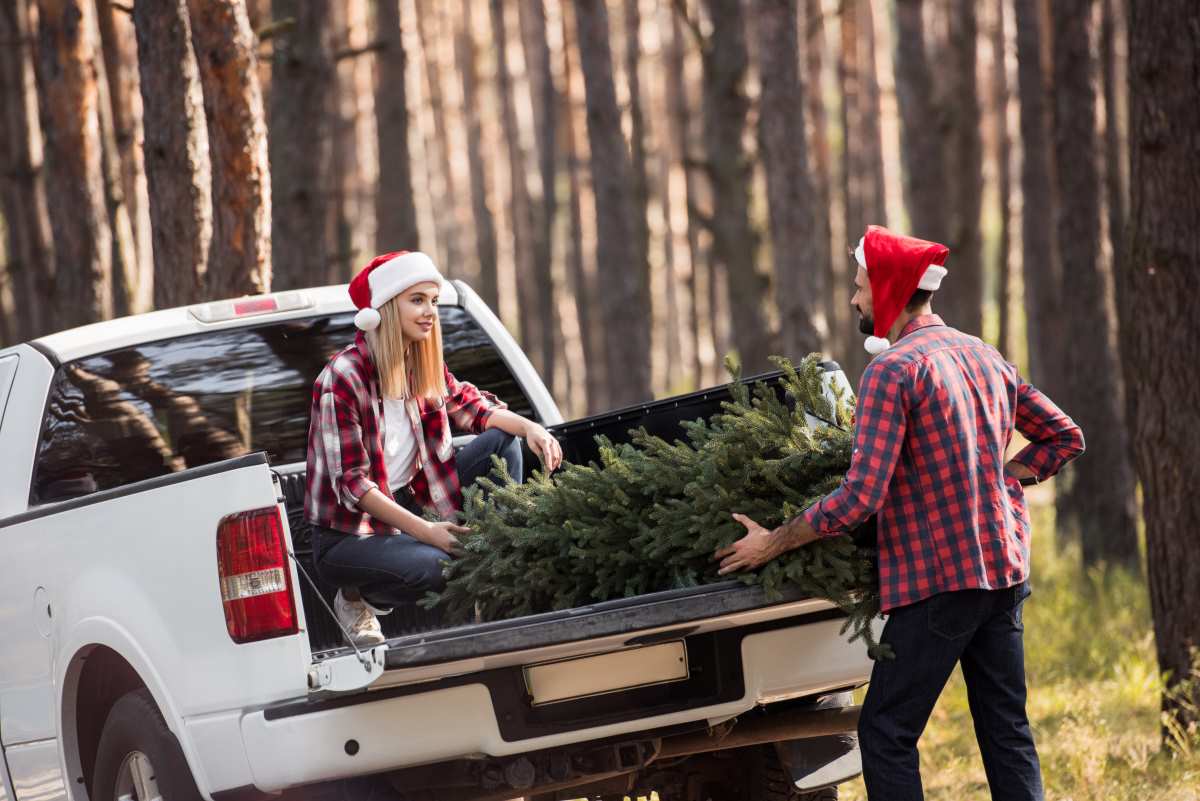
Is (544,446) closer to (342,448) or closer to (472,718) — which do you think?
(342,448)

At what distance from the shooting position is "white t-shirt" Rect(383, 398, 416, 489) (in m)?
5.44

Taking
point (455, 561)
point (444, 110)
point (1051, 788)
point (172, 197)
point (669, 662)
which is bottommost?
point (1051, 788)

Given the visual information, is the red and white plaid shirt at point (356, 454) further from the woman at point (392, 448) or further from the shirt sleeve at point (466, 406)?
the shirt sleeve at point (466, 406)

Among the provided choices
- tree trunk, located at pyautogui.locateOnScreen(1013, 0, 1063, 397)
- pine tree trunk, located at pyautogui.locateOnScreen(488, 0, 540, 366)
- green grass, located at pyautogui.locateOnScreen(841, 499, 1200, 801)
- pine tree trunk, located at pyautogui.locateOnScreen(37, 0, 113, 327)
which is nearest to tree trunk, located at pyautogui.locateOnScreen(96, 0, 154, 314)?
pine tree trunk, located at pyautogui.locateOnScreen(37, 0, 113, 327)

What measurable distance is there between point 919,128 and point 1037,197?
309cm

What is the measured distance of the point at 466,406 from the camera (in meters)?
5.84

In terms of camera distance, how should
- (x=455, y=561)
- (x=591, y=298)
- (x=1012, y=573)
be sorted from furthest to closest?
(x=591, y=298)
(x=455, y=561)
(x=1012, y=573)

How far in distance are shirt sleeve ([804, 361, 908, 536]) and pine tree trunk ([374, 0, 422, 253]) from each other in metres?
13.8

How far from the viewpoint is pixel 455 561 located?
500 centimetres

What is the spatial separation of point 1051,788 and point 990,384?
9.42 ft

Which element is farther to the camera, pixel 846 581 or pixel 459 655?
pixel 846 581

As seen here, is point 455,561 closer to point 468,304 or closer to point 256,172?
point 468,304

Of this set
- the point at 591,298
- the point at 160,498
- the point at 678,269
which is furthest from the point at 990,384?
the point at 678,269

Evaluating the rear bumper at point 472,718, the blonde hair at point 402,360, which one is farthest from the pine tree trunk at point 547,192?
the rear bumper at point 472,718
